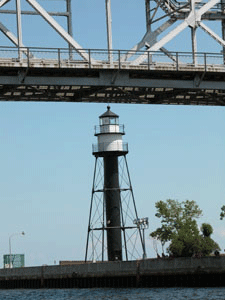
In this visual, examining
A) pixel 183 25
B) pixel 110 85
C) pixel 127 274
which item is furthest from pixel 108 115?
pixel 110 85

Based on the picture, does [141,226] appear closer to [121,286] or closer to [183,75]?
[121,286]

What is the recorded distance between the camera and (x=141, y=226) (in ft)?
309

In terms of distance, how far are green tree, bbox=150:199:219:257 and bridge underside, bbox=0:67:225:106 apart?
225ft

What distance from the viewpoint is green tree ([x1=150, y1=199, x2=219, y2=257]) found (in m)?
137

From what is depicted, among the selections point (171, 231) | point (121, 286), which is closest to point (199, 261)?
point (121, 286)

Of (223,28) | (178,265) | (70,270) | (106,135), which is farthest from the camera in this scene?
(106,135)

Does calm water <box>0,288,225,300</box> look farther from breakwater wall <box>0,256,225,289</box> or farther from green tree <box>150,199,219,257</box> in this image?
green tree <box>150,199,219,257</box>

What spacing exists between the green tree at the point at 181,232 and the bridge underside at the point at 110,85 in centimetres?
6844

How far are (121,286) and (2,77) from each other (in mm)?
29803

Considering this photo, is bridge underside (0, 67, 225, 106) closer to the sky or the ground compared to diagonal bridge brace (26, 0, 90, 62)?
closer to the ground

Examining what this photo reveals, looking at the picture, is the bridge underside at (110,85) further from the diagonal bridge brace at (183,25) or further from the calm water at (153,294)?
the calm water at (153,294)

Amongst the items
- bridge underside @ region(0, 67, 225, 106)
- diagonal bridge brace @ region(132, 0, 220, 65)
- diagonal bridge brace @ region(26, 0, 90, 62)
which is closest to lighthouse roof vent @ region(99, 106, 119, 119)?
bridge underside @ region(0, 67, 225, 106)

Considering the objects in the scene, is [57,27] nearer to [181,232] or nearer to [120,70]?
[120,70]

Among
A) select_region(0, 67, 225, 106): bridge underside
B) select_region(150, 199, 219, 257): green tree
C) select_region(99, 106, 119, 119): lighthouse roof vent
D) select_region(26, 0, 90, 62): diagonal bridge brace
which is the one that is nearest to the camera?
select_region(26, 0, 90, 62): diagonal bridge brace
